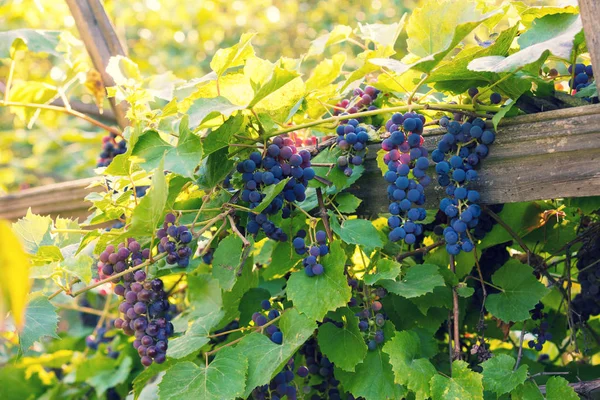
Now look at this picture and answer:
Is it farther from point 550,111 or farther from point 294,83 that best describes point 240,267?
point 550,111

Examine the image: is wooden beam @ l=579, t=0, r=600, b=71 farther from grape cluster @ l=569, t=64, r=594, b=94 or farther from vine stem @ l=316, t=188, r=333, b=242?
vine stem @ l=316, t=188, r=333, b=242

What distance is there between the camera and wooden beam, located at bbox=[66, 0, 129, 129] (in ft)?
5.71

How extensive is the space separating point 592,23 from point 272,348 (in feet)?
1.82

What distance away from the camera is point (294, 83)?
90cm

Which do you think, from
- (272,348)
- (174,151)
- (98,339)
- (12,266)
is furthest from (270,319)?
(98,339)

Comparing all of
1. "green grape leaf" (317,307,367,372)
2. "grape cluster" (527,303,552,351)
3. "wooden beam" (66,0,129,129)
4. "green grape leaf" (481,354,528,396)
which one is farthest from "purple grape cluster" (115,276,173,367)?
"wooden beam" (66,0,129,129)

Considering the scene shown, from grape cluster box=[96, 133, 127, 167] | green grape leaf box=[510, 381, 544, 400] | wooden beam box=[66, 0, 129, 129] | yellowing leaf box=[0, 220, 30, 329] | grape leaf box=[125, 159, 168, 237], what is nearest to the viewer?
yellowing leaf box=[0, 220, 30, 329]

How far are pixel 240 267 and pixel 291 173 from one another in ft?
0.50

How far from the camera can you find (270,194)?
826mm

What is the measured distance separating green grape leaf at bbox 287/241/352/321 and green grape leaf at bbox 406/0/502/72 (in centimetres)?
28

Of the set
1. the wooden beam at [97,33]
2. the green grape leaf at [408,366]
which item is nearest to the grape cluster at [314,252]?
the green grape leaf at [408,366]

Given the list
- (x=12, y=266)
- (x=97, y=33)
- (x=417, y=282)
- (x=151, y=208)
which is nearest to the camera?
(x=12, y=266)

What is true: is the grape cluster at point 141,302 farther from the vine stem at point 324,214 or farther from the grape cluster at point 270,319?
the vine stem at point 324,214

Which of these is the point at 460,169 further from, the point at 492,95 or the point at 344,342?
the point at 344,342
